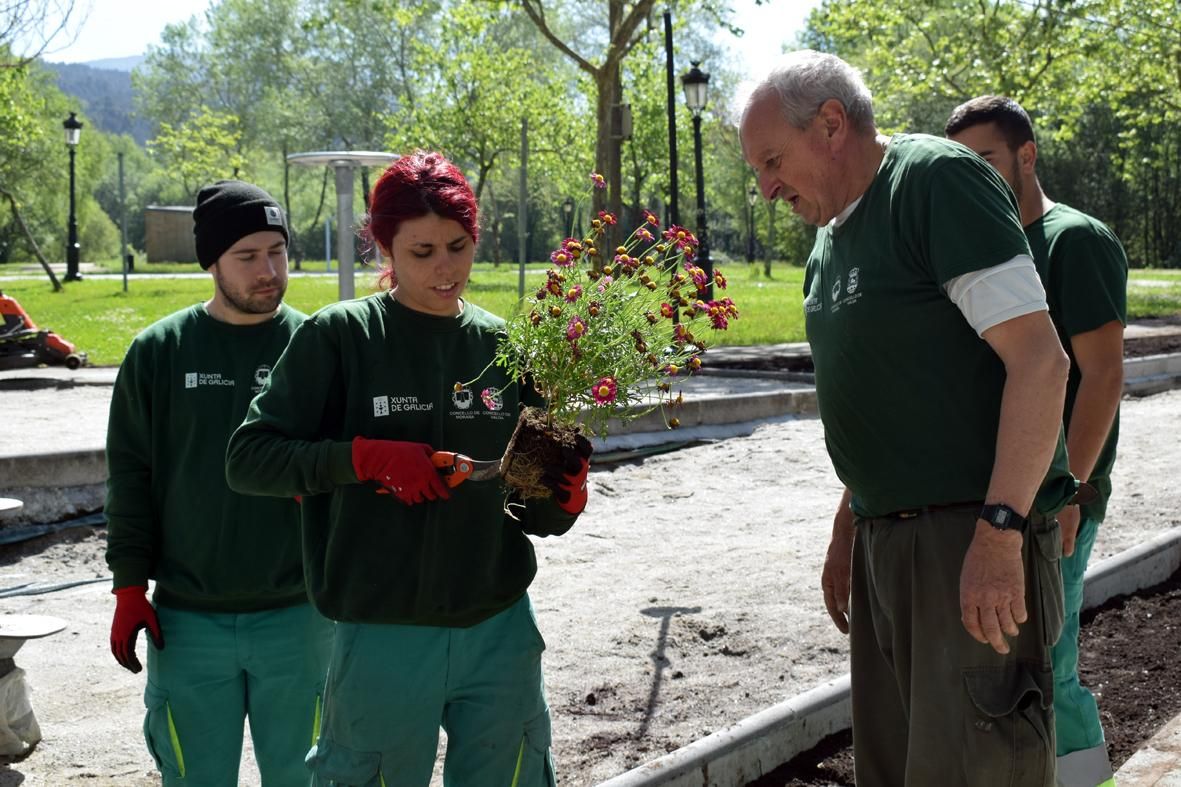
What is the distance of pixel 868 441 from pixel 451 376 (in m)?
0.94

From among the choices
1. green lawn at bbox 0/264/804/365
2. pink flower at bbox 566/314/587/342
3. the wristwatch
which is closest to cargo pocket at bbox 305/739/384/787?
pink flower at bbox 566/314/587/342

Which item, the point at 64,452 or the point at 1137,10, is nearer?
the point at 64,452

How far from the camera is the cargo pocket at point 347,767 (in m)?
2.62

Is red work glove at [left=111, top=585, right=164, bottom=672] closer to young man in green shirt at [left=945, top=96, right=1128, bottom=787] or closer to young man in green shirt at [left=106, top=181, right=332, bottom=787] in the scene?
young man in green shirt at [left=106, top=181, right=332, bottom=787]

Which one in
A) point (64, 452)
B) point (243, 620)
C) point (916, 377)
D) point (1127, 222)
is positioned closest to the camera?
point (916, 377)

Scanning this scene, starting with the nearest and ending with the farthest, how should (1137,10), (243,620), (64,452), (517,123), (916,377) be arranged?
(916,377) < (243,620) < (64,452) < (1137,10) < (517,123)

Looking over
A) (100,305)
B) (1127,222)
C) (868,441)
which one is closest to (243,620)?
(868,441)

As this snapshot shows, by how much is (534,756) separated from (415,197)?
1262 millimetres

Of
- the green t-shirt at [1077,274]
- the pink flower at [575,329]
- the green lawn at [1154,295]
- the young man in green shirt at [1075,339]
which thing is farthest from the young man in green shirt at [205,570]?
the green lawn at [1154,295]

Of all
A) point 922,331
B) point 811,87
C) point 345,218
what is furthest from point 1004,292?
point 345,218

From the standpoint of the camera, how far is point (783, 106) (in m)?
2.73

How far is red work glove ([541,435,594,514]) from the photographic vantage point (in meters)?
2.65

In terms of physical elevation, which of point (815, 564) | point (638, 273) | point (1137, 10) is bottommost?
point (815, 564)

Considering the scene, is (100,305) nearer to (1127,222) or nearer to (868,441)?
(868,441)
